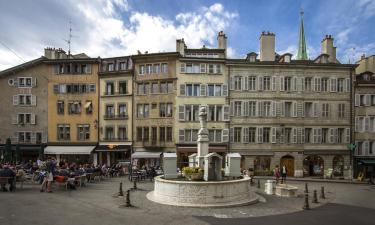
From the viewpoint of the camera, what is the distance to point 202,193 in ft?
41.7

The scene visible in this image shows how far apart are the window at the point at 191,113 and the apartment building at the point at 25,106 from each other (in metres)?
17.5

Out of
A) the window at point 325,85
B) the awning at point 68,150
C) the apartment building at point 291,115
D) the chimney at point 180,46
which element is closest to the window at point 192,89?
the apartment building at point 291,115

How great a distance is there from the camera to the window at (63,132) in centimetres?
3434

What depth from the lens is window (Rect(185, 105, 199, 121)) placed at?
107ft

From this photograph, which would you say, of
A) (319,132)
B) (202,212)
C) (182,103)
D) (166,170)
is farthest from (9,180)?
(319,132)

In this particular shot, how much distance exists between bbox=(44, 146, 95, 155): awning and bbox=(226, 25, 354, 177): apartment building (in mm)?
16925

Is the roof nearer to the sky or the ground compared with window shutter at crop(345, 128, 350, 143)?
nearer to the sky

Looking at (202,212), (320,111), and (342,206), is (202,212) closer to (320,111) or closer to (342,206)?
(342,206)

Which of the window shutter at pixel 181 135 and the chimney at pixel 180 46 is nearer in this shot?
the window shutter at pixel 181 135

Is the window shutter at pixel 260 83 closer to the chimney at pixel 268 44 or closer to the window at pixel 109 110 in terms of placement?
the chimney at pixel 268 44

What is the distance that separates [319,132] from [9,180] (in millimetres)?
30113

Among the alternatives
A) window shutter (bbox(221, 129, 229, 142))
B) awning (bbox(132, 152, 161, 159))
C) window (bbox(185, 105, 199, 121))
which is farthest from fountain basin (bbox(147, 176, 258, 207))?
window (bbox(185, 105, 199, 121))

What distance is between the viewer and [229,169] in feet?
53.9

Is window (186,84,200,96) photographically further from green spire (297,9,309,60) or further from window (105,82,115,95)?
green spire (297,9,309,60)
